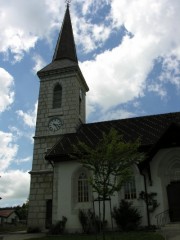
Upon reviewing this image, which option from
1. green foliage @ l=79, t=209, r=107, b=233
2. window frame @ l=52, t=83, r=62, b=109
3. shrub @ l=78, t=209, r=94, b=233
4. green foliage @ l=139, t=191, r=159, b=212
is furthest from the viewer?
window frame @ l=52, t=83, r=62, b=109

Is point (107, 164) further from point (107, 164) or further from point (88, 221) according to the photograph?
point (88, 221)

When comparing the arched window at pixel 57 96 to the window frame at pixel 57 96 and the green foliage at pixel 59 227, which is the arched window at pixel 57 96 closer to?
the window frame at pixel 57 96

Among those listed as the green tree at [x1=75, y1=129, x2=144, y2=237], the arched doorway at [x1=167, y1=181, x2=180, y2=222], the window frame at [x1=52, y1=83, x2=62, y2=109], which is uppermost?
the window frame at [x1=52, y1=83, x2=62, y2=109]

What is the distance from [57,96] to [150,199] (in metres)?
16.6

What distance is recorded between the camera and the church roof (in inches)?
878

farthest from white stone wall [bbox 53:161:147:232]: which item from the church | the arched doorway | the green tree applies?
the green tree

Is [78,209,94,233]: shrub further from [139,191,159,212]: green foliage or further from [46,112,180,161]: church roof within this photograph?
[46,112,180,161]: church roof

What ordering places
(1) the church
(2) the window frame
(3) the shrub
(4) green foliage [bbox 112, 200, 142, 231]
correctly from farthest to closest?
(2) the window frame
(1) the church
(3) the shrub
(4) green foliage [bbox 112, 200, 142, 231]

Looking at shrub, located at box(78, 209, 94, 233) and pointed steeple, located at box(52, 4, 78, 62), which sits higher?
pointed steeple, located at box(52, 4, 78, 62)

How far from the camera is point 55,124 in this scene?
29.4 meters

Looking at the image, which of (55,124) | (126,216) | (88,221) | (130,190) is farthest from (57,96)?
(126,216)

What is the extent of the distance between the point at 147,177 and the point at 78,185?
5335 millimetres

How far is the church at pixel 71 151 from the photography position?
63.7ft

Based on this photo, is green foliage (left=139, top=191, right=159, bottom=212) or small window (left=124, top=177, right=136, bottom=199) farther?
small window (left=124, top=177, right=136, bottom=199)
